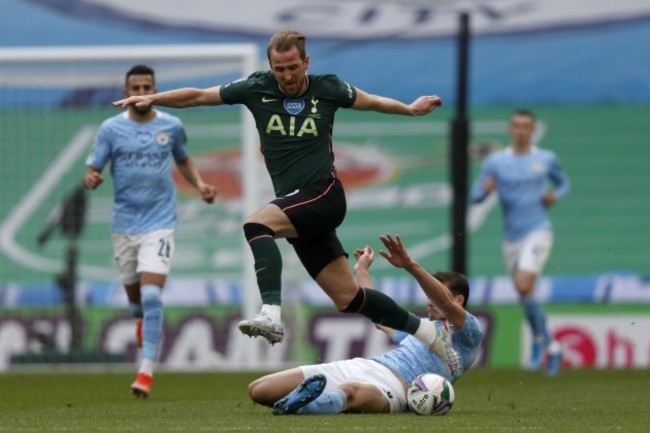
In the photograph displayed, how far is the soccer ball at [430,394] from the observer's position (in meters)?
8.70

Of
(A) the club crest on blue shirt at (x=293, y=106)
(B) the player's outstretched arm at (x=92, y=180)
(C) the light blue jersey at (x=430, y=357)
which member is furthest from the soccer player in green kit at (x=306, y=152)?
(B) the player's outstretched arm at (x=92, y=180)

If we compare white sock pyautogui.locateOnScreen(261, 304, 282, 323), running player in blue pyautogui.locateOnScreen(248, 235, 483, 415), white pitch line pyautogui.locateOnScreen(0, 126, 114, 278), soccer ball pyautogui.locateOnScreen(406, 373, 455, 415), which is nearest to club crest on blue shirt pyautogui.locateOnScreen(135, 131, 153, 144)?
running player in blue pyautogui.locateOnScreen(248, 235, 483, 415)

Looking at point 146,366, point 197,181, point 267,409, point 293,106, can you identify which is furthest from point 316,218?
point 197,181

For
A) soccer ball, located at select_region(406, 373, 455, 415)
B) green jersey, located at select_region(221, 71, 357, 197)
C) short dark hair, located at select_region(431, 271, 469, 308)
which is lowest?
soccer ball, located at select_region(406, 373, 455, 415)

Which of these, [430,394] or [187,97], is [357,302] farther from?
[187,97]

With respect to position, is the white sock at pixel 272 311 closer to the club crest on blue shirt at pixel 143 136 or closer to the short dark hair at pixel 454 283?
the short dark hair at pixel 454 283

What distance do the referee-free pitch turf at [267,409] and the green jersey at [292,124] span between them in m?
1.43

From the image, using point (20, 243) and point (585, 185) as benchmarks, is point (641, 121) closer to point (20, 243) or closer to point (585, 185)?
point (585, 185)

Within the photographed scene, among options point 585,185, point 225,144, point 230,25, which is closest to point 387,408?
point 225,144

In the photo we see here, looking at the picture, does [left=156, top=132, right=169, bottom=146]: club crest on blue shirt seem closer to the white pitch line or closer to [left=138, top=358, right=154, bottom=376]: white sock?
[left=138, top=358, right=154, bottom=376]: white sock

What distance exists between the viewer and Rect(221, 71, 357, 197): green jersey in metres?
9.09

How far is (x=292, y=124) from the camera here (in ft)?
29.8

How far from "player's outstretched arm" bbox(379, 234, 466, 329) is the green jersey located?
2.54 ft

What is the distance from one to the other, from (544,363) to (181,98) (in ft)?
30.9
